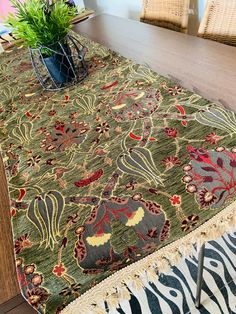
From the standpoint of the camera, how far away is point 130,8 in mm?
2312

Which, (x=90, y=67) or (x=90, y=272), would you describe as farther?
(x=90, y=67)

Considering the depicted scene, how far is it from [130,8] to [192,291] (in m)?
2.00

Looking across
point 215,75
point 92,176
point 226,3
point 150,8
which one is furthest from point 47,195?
point 150,8

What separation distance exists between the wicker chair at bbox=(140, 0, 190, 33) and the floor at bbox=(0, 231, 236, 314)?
112 cm

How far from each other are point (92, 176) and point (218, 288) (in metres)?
0.82

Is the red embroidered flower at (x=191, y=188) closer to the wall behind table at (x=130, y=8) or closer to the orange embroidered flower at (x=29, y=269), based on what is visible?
the orange embroidered flower at (x=29, y=269)

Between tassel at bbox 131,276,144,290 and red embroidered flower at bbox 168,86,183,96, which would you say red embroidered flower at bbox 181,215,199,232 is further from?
red embroidered flower at bbox 168,86,183,96

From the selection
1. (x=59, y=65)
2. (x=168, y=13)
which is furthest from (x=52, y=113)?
(x=168, y=13)

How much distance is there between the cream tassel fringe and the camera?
0.53 m

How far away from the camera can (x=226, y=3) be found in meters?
1.25

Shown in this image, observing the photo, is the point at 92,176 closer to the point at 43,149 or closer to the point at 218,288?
the point at 43,149

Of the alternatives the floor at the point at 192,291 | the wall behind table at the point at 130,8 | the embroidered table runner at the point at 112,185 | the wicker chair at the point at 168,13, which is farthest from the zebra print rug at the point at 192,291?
the wall behind table at the point at 130,8

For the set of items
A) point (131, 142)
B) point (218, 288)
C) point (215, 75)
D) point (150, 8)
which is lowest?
point (218, 288)

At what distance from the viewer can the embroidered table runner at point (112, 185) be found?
567 millimetres
